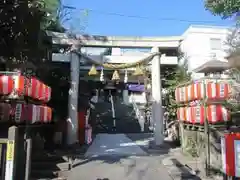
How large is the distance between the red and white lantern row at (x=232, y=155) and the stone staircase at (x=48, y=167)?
16.0ft

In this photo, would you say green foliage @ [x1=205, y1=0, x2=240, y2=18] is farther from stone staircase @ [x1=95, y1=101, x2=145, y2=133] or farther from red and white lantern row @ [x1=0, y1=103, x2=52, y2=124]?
stone staircase @ [x1=95, y1=101, x2=145, y2=133]

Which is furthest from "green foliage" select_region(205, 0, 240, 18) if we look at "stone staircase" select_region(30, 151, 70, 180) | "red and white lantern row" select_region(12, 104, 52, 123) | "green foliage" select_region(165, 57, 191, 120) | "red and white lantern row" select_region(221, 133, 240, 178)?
"green foliage" select_region(165, 57, 191, 120)

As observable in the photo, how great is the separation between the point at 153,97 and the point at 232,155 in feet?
30.5

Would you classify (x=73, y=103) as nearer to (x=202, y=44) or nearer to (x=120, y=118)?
(x=120, y=118)

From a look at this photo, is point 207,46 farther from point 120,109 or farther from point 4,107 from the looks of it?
point 4,107

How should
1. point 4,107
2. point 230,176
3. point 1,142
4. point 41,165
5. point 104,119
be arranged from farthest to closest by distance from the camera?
point 104,119 < point 41,165 < point 4,107 < point 230,176 < point 1,142

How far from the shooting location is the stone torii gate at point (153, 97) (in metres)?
14.9

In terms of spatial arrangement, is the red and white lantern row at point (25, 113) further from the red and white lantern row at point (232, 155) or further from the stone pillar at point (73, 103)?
the red and white lantern row at point (232, 155)

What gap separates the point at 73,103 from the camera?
1521 centimetres

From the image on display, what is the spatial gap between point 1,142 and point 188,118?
8381mm

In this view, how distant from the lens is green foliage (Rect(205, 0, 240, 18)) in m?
6.98

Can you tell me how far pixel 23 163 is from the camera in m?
6.63

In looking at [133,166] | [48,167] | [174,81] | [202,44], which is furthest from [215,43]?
[48,167]

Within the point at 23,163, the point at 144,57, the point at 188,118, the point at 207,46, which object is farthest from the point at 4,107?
the point at 207,46
